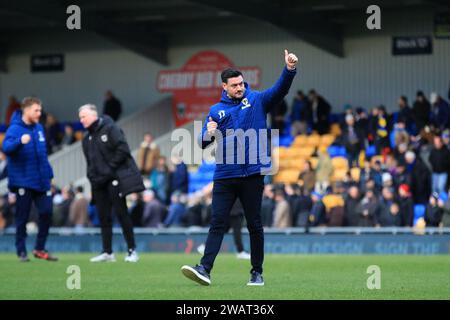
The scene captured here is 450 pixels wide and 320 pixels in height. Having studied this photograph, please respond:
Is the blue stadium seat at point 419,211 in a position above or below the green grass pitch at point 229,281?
below

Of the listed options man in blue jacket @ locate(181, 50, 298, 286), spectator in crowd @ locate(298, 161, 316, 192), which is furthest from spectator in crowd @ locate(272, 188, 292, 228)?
man in blue jacket @ locate(181, 50, 298, 286)

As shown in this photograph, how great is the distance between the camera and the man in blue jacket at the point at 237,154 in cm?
1166

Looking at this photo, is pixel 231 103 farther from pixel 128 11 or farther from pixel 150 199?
pixel 128 11

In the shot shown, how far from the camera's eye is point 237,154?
461 inches

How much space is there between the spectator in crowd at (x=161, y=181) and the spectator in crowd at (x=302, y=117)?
403 cm

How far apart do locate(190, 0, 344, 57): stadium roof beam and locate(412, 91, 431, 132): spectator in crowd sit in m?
4.55

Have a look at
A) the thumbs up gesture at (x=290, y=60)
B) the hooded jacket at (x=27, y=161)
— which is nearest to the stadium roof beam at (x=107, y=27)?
the hooded jacket at (x=27, y=161)

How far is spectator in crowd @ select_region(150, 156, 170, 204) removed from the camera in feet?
99.5

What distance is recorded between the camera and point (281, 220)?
26.4m

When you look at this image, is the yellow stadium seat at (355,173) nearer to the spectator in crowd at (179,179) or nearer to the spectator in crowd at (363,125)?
the spectator in crowd at (363,125)

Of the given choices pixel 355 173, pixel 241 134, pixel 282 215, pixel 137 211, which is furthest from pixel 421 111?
pixel 241 134

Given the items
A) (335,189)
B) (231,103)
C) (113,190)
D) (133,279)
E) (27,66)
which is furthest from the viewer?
(27,66)
